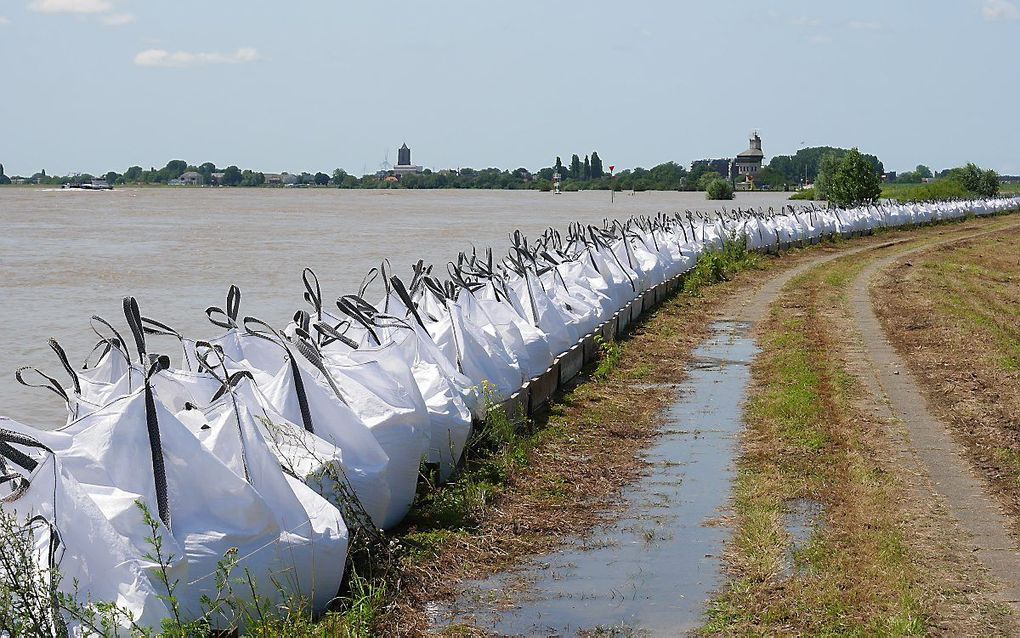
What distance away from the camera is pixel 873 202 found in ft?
144

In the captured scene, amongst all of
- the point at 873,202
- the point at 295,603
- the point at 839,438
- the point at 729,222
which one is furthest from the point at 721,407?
the point at 873,202

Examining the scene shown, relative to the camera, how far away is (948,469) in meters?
8.29

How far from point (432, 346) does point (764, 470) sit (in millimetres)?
2351

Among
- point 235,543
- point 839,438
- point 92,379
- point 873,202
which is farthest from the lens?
point 873,202

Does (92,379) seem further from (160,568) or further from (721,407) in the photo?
(721,407)

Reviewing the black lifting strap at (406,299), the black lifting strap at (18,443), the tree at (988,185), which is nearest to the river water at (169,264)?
the black lifting strap at (406,299)

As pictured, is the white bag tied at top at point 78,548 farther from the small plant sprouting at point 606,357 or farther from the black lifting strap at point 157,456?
the small plant sprouting at point 606,357

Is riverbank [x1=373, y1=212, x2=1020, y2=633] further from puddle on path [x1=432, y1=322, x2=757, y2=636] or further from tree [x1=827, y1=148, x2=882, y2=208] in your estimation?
tree [x1=827, y1=148, x2=882, y2=208]

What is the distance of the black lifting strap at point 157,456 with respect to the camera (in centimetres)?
495

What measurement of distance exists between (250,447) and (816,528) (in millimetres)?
3269

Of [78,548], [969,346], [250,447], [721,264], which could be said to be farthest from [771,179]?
[78,548]

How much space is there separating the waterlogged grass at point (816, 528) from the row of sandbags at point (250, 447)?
1.83 m

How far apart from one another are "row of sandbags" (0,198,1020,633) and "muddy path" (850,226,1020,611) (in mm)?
2958

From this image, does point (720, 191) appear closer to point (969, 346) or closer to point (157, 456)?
point (969, 346)
